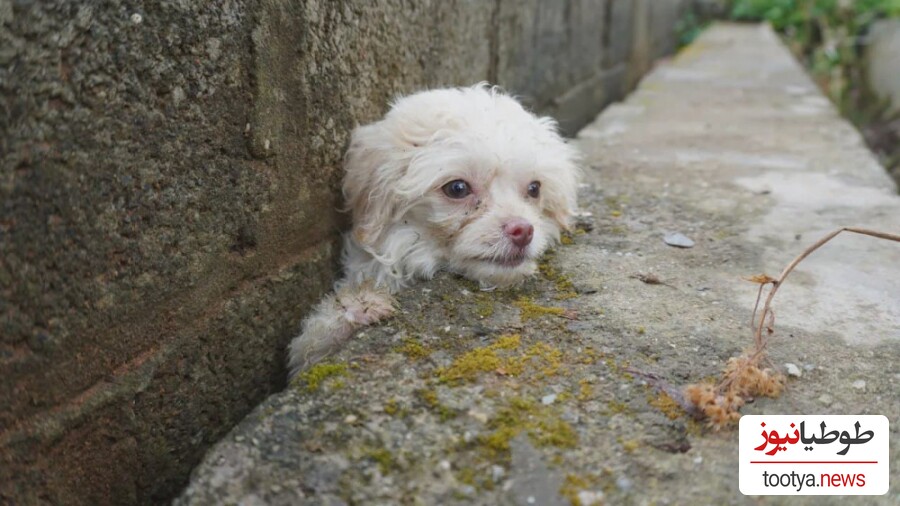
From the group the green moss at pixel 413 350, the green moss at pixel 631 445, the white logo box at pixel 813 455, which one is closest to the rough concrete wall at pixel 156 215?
the green moss at pixel 413 350

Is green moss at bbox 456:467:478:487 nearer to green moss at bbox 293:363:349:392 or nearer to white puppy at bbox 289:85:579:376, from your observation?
green moss at bbox 293:363:349:392

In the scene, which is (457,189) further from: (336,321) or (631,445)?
(631,445)

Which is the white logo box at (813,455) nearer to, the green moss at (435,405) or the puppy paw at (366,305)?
the green moss at (435,405)

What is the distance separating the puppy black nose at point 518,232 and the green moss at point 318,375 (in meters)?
0.73

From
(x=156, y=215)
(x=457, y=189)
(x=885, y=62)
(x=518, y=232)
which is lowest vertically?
(x=885, y=62)

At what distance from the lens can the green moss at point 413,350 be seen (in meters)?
1.89

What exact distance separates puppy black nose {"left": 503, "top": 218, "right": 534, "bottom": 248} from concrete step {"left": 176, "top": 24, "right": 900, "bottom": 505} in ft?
0.52

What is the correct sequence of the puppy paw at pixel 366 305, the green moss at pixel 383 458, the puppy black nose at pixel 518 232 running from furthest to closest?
the puppy black nose at pixel 518 232 → the puppy paw at pixel 366 305 → the green moss at pixel 383 458

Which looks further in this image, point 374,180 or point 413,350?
point 374,180

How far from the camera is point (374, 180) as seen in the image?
2.39 meters

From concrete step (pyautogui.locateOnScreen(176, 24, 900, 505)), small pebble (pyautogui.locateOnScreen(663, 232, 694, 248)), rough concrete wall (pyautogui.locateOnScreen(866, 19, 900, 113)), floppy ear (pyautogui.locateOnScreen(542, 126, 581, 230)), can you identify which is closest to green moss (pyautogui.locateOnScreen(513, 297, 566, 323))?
concrete step (pyautogui.locateOnScreen(176, 24, 900, 505))

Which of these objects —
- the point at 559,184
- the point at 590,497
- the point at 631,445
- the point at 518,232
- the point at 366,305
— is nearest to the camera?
the point at 590,497

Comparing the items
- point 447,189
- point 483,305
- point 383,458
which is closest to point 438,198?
point 447,189

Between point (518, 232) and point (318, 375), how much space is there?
0.82 meters
